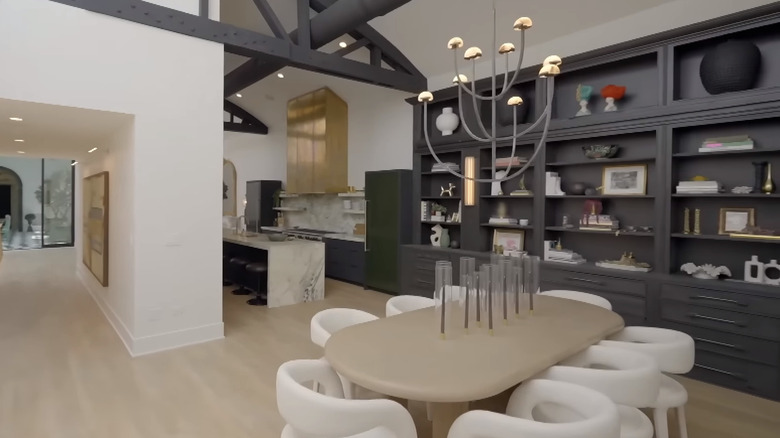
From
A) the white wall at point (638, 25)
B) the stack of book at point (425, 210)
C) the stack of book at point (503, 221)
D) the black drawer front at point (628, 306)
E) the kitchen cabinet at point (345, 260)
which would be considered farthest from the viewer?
the kitchen cabinet at point (345, 260)

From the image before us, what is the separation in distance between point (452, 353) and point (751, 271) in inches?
116

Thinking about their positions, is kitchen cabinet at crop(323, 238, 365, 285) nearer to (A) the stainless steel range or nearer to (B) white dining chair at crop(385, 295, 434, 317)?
(A) the stainless steel range

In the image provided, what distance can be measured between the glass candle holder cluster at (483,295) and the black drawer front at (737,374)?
71.2 inches

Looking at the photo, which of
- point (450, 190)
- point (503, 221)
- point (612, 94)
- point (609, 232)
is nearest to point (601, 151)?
point (612, 94)

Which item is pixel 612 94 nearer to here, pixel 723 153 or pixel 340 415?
pixel 723 153

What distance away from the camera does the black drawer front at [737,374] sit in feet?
9.83

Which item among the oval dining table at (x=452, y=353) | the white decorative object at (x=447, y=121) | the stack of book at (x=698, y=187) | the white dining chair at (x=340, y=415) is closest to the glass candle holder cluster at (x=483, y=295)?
the oval dining table at (x=452, y=353)

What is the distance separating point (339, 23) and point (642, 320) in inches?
164

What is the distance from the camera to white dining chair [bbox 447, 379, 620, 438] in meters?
1.29

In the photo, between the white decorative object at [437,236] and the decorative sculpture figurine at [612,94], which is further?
the white decorative object at [437,236]

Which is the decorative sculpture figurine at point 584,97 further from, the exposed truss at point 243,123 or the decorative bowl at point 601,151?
the exposed truss at point 243,123

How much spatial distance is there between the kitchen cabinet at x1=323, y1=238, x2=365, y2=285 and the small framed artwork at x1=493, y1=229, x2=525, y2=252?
2.39 metres

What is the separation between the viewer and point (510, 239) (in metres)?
5.04

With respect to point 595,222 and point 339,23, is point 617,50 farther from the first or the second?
point 339,23
